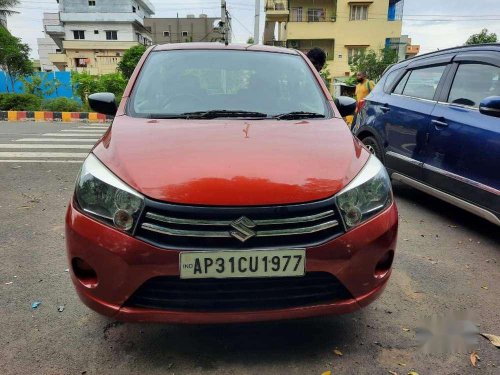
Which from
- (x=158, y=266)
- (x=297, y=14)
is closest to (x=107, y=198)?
(x=158, y=266)

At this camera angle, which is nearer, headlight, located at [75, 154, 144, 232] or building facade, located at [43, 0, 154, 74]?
headlight, located at [75, 154, 144, 232]

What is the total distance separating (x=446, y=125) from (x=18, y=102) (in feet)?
54.1

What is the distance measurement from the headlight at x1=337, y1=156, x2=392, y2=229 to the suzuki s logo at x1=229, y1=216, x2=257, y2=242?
0.41 metres

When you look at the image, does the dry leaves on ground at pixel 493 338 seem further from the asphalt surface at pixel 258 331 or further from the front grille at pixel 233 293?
the front grille at pixel 233 293

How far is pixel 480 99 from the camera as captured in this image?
382 centimetres

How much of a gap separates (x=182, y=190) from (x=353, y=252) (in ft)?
2.57

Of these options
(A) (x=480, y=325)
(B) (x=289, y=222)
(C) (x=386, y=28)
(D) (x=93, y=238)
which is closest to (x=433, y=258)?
(A) (x=480, y=325)

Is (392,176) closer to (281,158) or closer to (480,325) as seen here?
(480,325)

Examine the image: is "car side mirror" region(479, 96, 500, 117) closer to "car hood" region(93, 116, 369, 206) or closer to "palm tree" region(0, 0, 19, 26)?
"car hood" region(93, 116, 369, 206)

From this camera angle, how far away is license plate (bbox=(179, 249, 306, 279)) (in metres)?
1.79

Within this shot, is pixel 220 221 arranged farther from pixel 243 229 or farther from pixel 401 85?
pixel 401 85

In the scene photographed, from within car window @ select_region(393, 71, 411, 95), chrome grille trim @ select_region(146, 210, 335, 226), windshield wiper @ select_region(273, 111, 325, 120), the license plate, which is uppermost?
car window @ select_region(393, 71, 411, 95)

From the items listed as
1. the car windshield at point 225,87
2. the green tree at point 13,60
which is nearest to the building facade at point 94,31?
the green tree at point 13,60

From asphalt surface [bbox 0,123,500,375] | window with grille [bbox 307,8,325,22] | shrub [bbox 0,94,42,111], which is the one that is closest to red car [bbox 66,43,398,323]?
asphalt surface [bbox 0,123,500,375]
